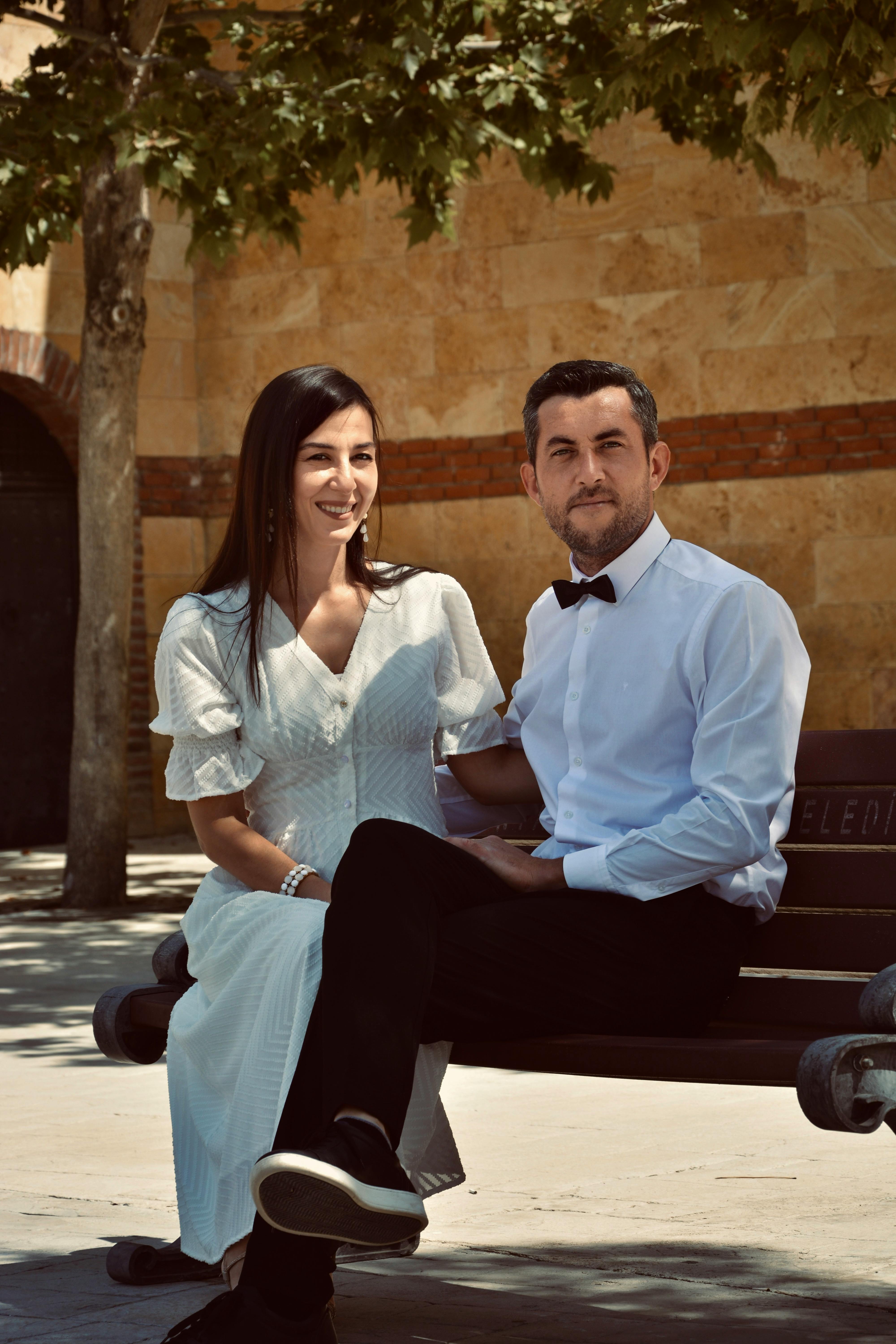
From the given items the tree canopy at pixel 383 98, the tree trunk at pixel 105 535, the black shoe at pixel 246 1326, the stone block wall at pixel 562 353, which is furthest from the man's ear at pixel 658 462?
the stone block wall at pixel 562 353

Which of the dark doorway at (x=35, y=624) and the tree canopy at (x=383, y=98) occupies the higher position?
the tree canopy at (x=383, y=98)

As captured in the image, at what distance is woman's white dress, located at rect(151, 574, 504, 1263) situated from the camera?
143 inches

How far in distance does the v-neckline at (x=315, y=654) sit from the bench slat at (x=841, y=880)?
99cm

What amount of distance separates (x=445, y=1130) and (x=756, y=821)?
91cm

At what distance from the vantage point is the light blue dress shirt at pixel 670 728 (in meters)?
3.61

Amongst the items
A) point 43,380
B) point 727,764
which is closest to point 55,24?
point 43,380

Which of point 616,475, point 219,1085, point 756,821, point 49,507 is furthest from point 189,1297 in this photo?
point 49,507

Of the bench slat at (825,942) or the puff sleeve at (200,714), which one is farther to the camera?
the puff sleeve at (200,714)

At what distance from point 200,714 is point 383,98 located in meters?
5.38

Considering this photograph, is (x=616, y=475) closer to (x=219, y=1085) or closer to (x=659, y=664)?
(x=659, y=664)

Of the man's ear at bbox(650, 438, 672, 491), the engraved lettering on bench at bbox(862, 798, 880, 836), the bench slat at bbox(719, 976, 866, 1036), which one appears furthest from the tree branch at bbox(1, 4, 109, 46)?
the bench slat at bbox(719, 976, 866, 1036)

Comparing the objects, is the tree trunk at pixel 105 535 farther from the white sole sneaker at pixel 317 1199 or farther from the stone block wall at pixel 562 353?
the white sole sneaker at pixel 317 1199

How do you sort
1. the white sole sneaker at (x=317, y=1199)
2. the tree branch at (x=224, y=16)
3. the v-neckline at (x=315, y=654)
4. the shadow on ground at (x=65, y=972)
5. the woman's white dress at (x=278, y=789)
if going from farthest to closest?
the tree branch at (x=224, y=16) → the shadow on ground at (x=65, y=972) → the v-neckline at (x=315, y=654) → the woman's white dress at (x=278, y=789) → the white sole sneaker at (x=317, y=1199)

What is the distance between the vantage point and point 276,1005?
142 inches
